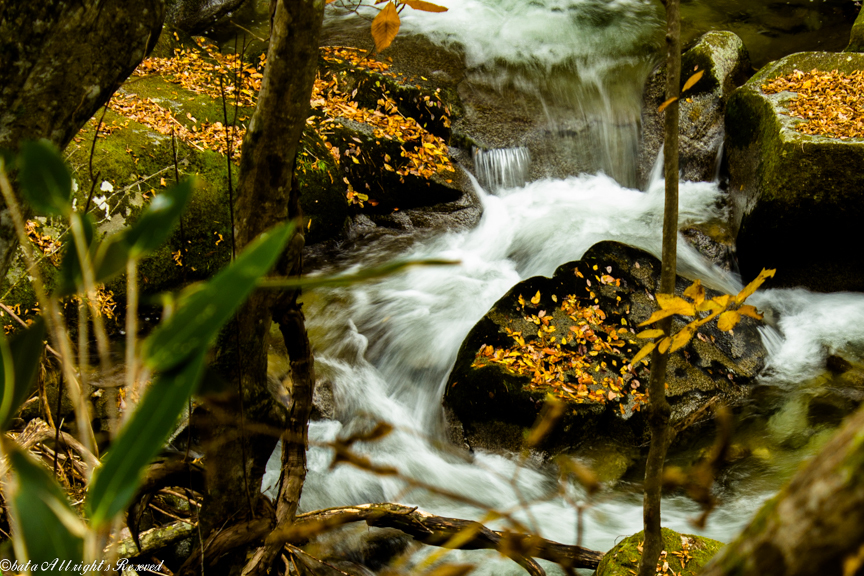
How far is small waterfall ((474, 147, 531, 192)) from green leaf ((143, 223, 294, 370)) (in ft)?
26.3

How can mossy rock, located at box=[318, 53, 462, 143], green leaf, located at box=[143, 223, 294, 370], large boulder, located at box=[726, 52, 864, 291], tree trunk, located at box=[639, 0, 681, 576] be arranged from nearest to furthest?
green leaf, located at box=[143, 223, 294, 370], tree trunk, located at box=[639, 0, 681, 576], large boulder, located at box=[726, 52, 864, 291], mossy rock, located at box=[318, 53, 462, 143]

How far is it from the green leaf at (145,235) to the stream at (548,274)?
4.86 feet

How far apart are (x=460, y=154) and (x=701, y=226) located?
3.42m

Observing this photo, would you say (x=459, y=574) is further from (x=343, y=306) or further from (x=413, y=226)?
(x=413, y=226)

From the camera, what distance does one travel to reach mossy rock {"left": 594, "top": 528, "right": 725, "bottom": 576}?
2680 mm

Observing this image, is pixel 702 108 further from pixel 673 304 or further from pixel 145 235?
pixel 145 235

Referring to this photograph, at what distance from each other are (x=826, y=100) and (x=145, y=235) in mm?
8670

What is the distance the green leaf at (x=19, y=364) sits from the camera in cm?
47

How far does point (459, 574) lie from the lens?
0.69m

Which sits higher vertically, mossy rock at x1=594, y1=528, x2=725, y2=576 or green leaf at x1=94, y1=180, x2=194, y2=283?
green leaf at x1=94, y1=180, x2=194, y2=283

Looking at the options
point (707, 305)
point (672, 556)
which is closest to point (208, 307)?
point (707, 305)

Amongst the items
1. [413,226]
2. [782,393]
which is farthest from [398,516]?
[413,226]

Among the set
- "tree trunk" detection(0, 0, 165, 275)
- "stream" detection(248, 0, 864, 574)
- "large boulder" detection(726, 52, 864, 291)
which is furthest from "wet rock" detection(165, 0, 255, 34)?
"tree trunk" detection(0, 0, 165, 275)

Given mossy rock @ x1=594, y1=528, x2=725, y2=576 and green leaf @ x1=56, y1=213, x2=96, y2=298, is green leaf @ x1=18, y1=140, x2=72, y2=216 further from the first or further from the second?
mossy rock @ x1=594, y1=528, x2=725, y2=576
